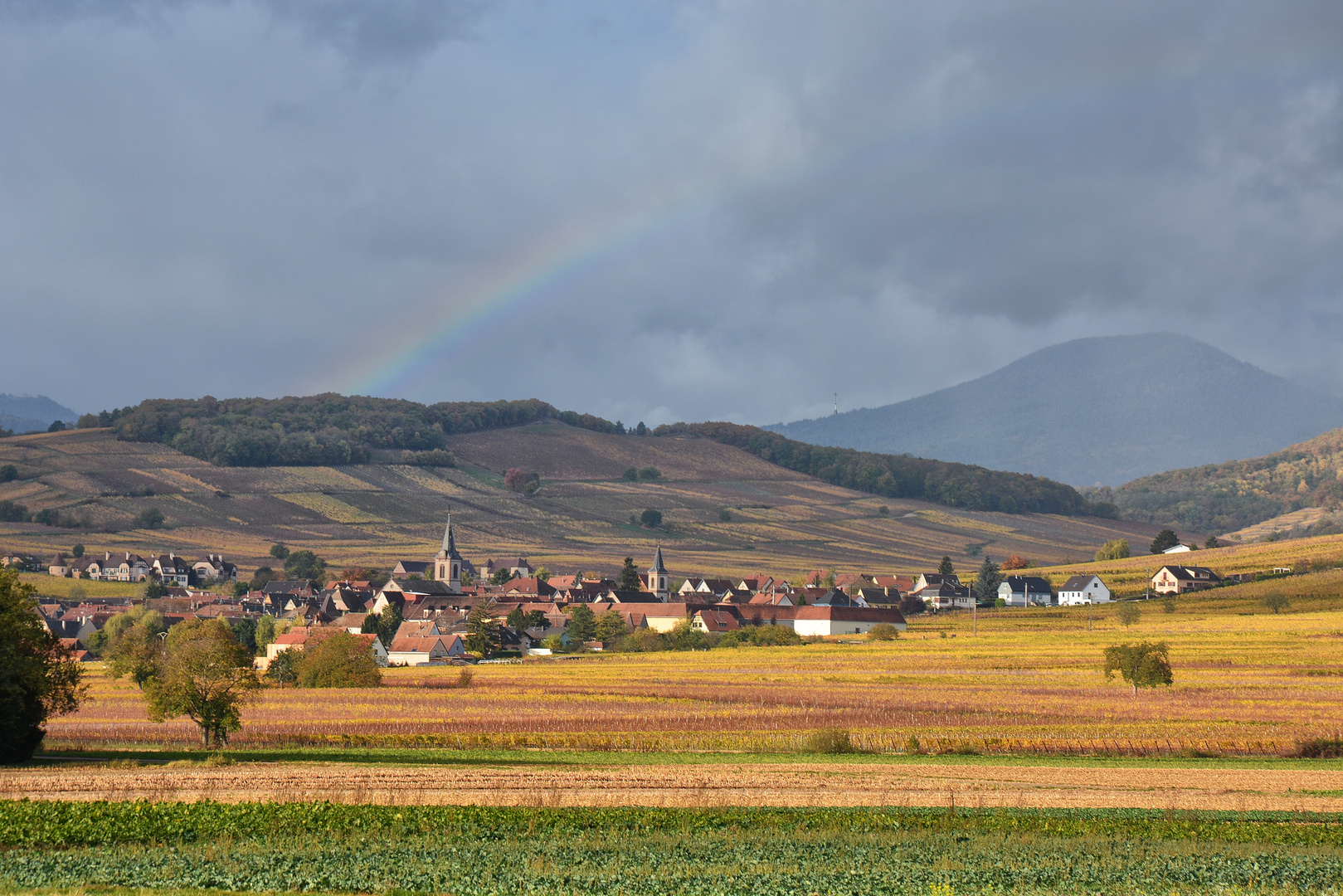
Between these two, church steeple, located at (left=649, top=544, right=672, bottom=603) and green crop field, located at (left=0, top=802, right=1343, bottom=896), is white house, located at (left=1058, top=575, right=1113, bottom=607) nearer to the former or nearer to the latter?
church steeple, located at (left=649, top=544, right=672, bottom=603)


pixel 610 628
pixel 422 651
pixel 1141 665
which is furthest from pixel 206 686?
pixel 610 628

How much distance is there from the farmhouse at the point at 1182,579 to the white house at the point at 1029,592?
42.2ft

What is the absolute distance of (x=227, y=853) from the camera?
2072 centimetres

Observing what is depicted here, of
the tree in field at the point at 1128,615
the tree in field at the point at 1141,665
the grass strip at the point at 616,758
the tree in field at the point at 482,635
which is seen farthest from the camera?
the tree in field at the point at 1128,615

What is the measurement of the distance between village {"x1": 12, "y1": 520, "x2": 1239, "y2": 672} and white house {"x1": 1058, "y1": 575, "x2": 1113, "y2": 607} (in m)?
0.16

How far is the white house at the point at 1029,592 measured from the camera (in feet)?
486

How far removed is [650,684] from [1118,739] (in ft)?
100

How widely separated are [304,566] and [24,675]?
139m

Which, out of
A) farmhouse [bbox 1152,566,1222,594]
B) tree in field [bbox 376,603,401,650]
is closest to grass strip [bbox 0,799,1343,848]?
tree in field [bbox 376,603,401,650]

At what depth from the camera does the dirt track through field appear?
28062 millimetres

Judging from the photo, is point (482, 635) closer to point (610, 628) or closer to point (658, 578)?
point (610, 628)

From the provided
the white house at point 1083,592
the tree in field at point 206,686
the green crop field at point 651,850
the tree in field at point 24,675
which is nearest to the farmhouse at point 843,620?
the white house at point 1083,592

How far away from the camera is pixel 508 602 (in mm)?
133625

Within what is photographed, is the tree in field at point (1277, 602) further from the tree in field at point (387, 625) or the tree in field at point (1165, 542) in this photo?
the tree in field at point (387, 625)
